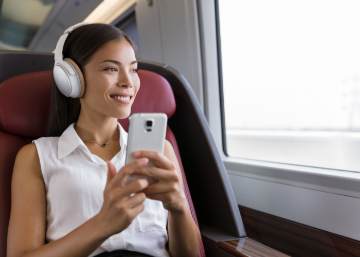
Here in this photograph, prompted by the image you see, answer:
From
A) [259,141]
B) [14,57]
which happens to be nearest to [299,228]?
[259,141]

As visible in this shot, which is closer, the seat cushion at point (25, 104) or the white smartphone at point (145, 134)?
the white smartphone at point (145, 134)

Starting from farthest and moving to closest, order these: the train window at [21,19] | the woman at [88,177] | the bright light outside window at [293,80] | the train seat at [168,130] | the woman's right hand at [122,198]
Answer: the train window at [21,19] → the bright light outside window at [293,80] → the train seat at [168,130] → the woman at [88,177] → the woman's right hand at [122,198]

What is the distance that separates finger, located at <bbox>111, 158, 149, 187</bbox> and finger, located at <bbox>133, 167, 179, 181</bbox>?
23 mm

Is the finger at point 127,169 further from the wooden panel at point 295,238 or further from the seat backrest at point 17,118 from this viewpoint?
the wooden panel at point 295,238

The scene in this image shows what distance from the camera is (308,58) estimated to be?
1538 mm

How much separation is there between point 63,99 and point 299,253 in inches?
48.0

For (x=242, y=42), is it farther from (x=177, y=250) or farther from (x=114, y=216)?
(x=114, y=216)

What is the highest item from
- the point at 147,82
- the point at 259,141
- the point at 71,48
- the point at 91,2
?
the point at 91,2

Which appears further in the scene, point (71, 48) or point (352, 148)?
point (352, 148)

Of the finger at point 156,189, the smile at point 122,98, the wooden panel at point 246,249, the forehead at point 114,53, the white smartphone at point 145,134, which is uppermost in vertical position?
the forehead at point 114,53

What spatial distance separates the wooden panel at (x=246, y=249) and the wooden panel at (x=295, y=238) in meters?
0.38

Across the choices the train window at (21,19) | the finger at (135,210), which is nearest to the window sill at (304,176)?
the finger at (135,210)

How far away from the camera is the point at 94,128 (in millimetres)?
1160

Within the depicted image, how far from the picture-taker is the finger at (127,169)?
25.8 inches
